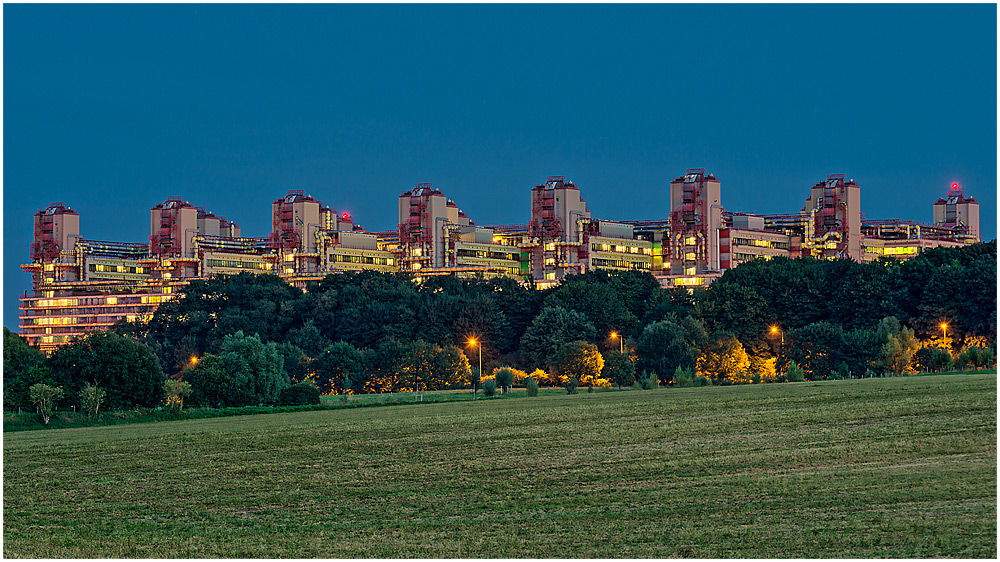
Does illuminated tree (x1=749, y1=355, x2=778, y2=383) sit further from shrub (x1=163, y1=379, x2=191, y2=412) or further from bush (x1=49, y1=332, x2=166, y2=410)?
bush (x1=49, y1=332, x2=166, y2=410)

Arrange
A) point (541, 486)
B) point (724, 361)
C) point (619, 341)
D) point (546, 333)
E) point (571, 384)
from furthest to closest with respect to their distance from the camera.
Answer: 1. point (619, 341)
2. point (546, 333)
3. point (724, 361)
4. point (571, 384)
5. point (541, 486)

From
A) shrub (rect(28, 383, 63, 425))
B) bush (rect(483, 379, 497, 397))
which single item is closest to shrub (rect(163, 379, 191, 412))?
shrub (rect(28, 383, 63, 425))

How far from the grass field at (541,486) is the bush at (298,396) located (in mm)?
20921

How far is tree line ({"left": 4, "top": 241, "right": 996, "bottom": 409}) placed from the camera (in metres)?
78.5

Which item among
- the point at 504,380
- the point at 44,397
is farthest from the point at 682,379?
the point at 44,397

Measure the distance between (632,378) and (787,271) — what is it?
32.0 m

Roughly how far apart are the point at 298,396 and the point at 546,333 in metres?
41.3

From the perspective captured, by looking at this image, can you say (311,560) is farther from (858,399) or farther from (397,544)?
(858,399)

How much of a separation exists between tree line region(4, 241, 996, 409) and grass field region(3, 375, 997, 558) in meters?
19.1

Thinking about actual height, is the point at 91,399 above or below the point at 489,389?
above

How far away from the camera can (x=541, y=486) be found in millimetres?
34156

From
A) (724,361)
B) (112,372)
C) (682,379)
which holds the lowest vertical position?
(682,379)

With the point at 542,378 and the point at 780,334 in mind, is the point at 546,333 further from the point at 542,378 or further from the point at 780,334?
the point at 780,334

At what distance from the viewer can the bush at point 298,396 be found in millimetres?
78794
